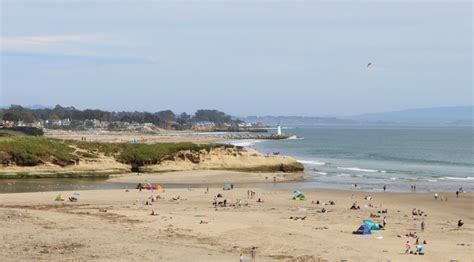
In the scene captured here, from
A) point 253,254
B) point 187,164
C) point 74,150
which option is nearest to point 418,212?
point 253,254

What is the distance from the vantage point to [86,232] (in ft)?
91.3

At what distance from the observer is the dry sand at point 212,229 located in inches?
952

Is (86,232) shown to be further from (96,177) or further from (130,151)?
(130,151)

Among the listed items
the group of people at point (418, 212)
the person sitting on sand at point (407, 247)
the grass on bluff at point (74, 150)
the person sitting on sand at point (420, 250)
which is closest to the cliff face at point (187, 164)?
the grass on bluff at point (74, 150)

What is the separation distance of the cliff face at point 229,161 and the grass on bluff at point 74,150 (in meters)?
0.81

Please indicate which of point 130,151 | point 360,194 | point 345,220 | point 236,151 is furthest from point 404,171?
Result: point 345,220

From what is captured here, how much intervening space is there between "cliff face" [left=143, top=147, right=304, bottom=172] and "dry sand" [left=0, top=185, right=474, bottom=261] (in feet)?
66.7

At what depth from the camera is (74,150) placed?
2432 inches

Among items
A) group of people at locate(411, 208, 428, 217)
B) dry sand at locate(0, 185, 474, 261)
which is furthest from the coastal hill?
group of people at locate(411, 208, 428, 217)

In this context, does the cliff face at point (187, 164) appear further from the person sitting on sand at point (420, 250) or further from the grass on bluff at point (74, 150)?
the person sitting on sand at point (420, 250)

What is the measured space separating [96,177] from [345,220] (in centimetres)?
3013

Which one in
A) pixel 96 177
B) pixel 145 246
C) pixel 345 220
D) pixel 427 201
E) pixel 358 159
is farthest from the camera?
pixel 358 159

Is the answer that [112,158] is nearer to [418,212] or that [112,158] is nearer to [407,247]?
[418,212]

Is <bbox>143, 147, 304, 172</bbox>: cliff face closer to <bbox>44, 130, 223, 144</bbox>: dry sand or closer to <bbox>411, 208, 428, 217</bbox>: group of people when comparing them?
<bbox>411, 208, 428, 217</bbox>: group of people
